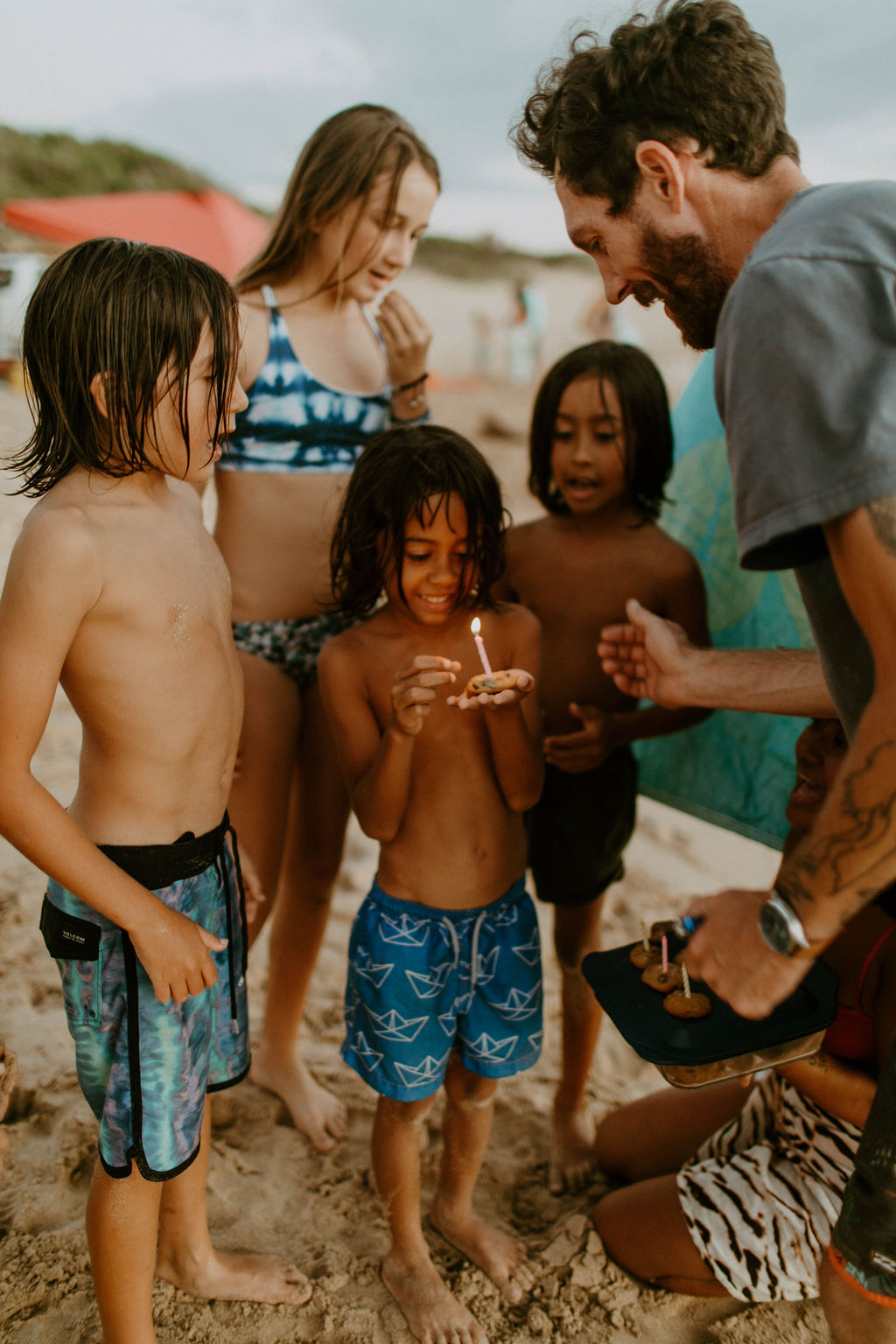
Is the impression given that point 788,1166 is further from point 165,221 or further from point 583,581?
point 165,221

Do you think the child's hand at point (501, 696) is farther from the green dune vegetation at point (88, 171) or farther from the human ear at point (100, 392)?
the green dune vegetation at point (88, 171)

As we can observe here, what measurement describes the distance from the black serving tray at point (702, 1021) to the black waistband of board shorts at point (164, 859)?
0.88 meters

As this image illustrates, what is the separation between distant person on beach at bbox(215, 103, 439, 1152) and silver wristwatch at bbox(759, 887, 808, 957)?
1429 millimetres

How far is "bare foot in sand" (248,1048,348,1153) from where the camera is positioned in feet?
8.63

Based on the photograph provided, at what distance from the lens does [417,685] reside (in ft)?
5.96

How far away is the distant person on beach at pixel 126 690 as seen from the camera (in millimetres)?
1563

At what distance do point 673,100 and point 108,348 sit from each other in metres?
1.08

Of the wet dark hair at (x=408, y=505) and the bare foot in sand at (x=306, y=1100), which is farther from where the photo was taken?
the bare foot in sand at (x=306, y=1100)

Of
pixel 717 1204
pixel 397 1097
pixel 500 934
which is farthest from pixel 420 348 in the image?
pixel 717 1204

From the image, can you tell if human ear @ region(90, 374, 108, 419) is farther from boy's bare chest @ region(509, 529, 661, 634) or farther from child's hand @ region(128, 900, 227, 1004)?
boy's bare chest @ region(509, 529, 661, 634)

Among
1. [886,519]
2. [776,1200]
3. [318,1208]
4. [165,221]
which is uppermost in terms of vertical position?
[165,221]

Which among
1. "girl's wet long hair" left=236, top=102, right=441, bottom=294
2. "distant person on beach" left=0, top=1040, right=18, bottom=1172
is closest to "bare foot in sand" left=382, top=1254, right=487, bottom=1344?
"distant person on beach" left=0, top=1040, right=18, bottom=1172

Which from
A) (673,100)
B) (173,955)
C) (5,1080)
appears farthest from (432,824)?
(673,100)

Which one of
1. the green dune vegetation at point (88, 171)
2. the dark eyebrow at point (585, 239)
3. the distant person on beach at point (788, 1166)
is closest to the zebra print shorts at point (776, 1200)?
the distant person on beach at point (788, 1166)
